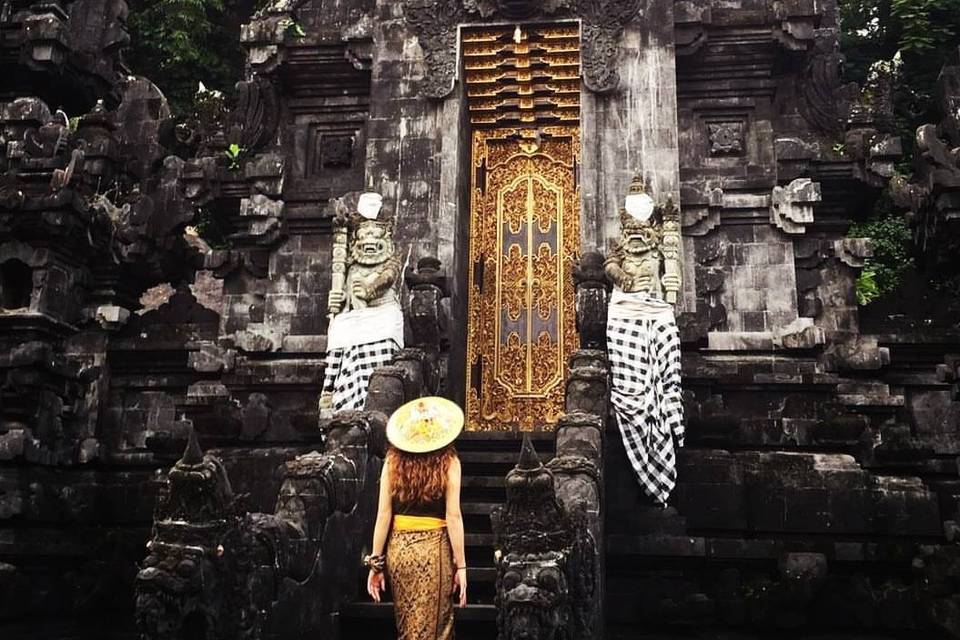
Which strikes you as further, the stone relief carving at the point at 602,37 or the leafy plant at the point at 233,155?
the leafy plant at the point at 233,155

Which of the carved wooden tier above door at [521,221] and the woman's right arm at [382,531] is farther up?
the carved wooden tier above door at [521,221]

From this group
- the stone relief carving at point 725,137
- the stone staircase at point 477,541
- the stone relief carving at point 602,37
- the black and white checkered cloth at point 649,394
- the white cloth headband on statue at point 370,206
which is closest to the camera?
the stone staircase at point 477,541

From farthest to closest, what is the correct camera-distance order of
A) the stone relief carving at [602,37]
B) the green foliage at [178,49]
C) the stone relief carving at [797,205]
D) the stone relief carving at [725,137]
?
the green foliage at [178,49] → the stone relief carving at [725,137] → the stone relief carving at [602,37] → the stone relief carving at [797,205]

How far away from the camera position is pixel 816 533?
350 inches

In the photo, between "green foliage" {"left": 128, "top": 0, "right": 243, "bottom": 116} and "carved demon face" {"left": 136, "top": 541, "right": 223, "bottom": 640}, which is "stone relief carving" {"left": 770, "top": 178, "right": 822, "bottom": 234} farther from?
"green foliage" {"left": 128, "top": 0, "right": 243, "bottom": 116}

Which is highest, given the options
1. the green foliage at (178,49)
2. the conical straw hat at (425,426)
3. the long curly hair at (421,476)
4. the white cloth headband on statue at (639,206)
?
the green foliage at (178,49)

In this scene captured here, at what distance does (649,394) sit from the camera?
349 inches

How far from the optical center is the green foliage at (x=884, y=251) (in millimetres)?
17094

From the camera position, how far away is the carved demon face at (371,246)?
966 centimetres

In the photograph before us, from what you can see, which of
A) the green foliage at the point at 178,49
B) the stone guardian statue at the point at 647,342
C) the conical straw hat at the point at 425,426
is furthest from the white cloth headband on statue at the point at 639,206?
the green foliage at the point at 178,49

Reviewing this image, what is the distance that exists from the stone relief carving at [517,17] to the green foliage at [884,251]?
762 cm

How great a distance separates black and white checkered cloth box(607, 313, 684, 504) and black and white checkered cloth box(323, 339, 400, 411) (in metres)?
2.32

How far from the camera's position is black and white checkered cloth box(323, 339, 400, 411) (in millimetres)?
9344

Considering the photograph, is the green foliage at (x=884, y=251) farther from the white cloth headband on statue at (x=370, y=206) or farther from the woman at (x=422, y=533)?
the woman at (x=422, y=533)
